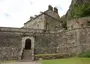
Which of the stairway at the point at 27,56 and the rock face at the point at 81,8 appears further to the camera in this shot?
the rock face at the point at 81,8

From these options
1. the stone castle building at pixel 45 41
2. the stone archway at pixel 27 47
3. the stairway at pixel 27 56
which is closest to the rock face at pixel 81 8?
the stone castle building at pixel 45 41

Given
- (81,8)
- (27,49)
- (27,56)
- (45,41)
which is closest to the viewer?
(27,56)

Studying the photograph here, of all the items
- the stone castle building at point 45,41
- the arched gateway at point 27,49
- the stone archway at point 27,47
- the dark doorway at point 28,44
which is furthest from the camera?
the dark doorway at point 28,44

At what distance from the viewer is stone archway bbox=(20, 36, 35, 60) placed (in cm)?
3602

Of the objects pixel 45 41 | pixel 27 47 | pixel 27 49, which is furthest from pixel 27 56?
pixel 27 47

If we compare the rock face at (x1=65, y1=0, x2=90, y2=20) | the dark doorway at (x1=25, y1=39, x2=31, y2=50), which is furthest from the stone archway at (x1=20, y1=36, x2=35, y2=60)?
the rock face at (x1=65, y1=0, x2=90, y2=20)

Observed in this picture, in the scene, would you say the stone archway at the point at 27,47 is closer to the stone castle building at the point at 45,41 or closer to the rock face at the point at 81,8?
the stone castle building at the point at 45,41

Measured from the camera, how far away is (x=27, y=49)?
1650 inches

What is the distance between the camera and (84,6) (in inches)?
1815

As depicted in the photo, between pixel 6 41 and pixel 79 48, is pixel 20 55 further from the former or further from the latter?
pixel 79 48

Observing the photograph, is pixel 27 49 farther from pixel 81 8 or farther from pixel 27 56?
pixel 81 8

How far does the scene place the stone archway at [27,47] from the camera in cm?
3602

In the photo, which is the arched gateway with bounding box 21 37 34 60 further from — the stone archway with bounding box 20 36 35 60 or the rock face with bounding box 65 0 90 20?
the rock face with bounding box 65 0 90 20

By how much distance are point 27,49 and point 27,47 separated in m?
3.11
